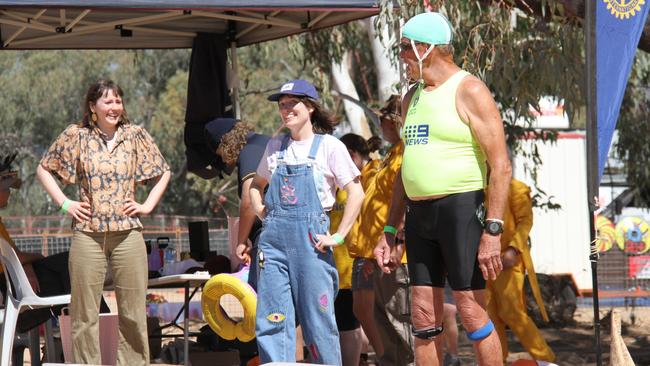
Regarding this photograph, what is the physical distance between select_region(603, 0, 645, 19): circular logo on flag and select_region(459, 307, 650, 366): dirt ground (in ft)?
11.1

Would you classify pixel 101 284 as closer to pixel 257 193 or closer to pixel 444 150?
pixel 257 193

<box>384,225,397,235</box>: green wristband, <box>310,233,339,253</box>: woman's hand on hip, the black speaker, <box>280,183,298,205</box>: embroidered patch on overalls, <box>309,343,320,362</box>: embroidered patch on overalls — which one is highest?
<box>280,183,298,205</box>: embroidered patch on overalls

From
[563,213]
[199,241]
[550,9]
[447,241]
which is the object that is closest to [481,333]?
[447,241]

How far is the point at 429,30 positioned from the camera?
540 cm

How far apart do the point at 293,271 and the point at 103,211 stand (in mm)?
1215

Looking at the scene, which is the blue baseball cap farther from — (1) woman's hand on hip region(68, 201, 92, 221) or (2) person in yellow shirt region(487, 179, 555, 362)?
(2) person in yellow shirt region(487, 179, 555, 362)

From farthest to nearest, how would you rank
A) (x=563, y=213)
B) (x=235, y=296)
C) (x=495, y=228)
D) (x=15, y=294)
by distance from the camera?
(x=563, y=213), (x=15, y=294), (x=235, y=296), (x=495, y=228)

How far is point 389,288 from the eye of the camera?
730 cm

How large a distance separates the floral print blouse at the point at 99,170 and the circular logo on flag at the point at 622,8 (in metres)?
2.81

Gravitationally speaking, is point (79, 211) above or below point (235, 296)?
above

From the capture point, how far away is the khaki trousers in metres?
6.50

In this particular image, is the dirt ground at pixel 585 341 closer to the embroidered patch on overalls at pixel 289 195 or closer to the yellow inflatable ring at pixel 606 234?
the yellow inflatable ring at pixel 606 234

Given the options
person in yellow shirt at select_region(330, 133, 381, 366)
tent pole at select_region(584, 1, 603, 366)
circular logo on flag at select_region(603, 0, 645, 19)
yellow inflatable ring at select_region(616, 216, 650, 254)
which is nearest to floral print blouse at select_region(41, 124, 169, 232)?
person in yellow shirt at select_region(330, 133, 381, 366)

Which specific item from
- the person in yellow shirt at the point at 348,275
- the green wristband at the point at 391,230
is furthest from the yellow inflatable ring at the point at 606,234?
the green wristband at the point at 391,230
